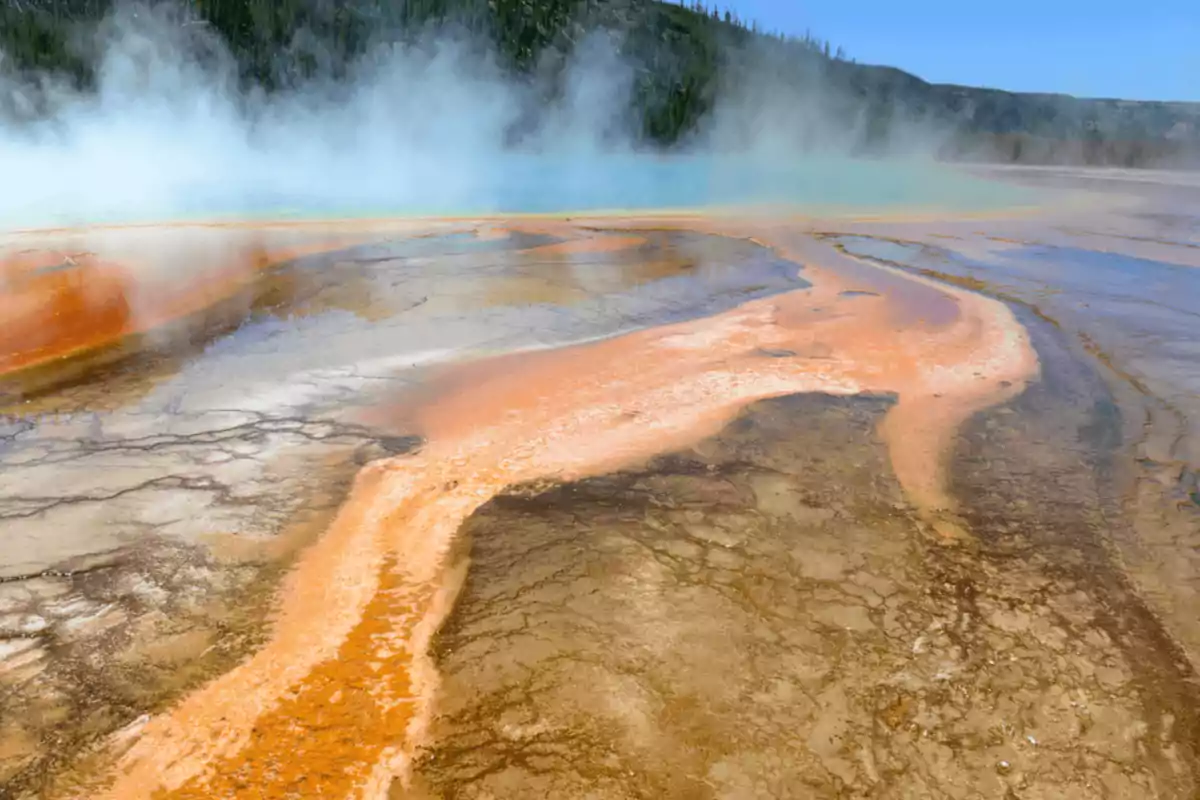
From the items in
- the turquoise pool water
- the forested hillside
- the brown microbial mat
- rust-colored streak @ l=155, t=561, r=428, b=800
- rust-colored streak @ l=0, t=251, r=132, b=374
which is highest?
the forested hillside

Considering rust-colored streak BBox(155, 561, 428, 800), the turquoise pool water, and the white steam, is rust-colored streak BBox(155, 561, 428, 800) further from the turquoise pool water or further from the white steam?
the white steam

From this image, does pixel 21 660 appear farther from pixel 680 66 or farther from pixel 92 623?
pixel 680 66

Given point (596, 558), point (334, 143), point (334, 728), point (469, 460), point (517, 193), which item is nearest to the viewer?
point (334, 728)

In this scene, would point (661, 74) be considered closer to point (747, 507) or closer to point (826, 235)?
point (826, 235)

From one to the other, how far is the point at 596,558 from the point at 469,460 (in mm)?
1042

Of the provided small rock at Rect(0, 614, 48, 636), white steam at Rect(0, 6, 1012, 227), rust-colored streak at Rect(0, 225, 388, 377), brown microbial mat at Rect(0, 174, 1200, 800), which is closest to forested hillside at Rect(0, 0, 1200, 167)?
white steam at Rect(0, 6, 1012, 227)

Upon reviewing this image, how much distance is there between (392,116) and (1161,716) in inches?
1169

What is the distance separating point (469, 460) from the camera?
3.65m

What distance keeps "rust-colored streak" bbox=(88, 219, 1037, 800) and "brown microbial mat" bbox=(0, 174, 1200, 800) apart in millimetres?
17

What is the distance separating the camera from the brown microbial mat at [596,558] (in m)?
2.00

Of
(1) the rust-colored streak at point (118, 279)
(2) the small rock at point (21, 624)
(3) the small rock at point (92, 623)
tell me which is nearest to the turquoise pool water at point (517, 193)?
(1) the rust-colored streak at point (118, 279)

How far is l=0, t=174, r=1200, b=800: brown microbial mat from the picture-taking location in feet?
6.56

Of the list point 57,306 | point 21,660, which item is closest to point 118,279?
point 57,306

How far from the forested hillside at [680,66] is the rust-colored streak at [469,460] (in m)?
27.4
